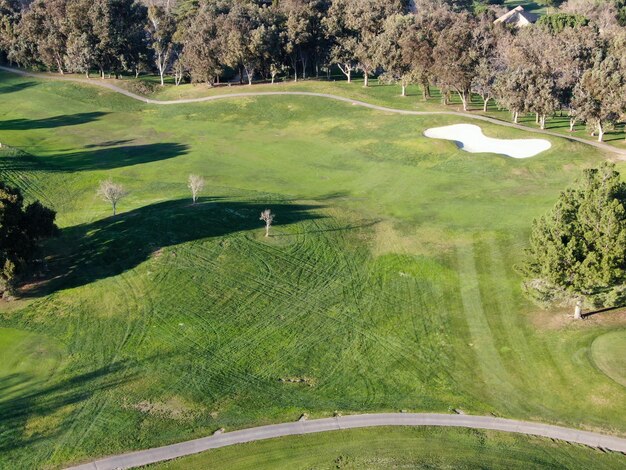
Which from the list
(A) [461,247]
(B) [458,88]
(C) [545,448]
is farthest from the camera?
(B) [458,88]

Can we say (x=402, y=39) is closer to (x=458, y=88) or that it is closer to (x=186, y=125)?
(x=458, y=88)

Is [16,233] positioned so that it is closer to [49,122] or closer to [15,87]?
[49,122]

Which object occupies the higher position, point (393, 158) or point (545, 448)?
point (393, 158)

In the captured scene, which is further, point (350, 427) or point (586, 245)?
point (586, 245)

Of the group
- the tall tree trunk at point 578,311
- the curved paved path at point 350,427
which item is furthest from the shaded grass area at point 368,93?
the curved paved path at point 350,427

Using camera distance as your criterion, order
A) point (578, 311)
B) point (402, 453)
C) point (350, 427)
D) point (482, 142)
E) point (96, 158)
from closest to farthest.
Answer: point (402, 453)
point (350, 427)
point (578, 311)
point (482, 142)
point (96, 158)

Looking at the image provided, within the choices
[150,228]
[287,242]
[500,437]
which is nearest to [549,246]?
[500,437]

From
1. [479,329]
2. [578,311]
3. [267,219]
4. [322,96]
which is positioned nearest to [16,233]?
[267,219]

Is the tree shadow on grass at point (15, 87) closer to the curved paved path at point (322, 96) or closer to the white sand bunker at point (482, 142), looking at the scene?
the curved paved path at point (322, 96)
